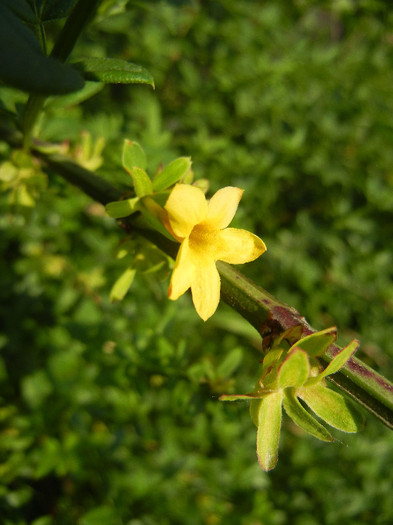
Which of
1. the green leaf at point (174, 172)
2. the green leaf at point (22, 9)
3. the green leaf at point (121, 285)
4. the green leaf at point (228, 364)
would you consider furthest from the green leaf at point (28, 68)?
the green leaf at point (228, 364)

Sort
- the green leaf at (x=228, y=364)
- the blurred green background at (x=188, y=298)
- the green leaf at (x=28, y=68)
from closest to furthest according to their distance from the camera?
the green leaf at (x=28, y=68), the green leaf at (x=228, y=364), the blurred green background at (x=188, y=298)

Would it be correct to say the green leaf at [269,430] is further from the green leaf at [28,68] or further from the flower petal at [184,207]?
the green leaf at [28,68]

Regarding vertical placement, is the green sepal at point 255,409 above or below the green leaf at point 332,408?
below

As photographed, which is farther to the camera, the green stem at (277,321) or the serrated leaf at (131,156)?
the serrated leaf at (131,156)

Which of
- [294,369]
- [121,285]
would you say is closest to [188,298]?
[121,285]

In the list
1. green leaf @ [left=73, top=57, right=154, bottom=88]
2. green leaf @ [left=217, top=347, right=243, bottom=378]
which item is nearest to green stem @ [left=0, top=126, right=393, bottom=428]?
green leaf @ [left=73, top=57, right=154, bottom=88]

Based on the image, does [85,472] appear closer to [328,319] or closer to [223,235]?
[223,235]

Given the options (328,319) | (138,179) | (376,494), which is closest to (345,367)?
(138,179)
